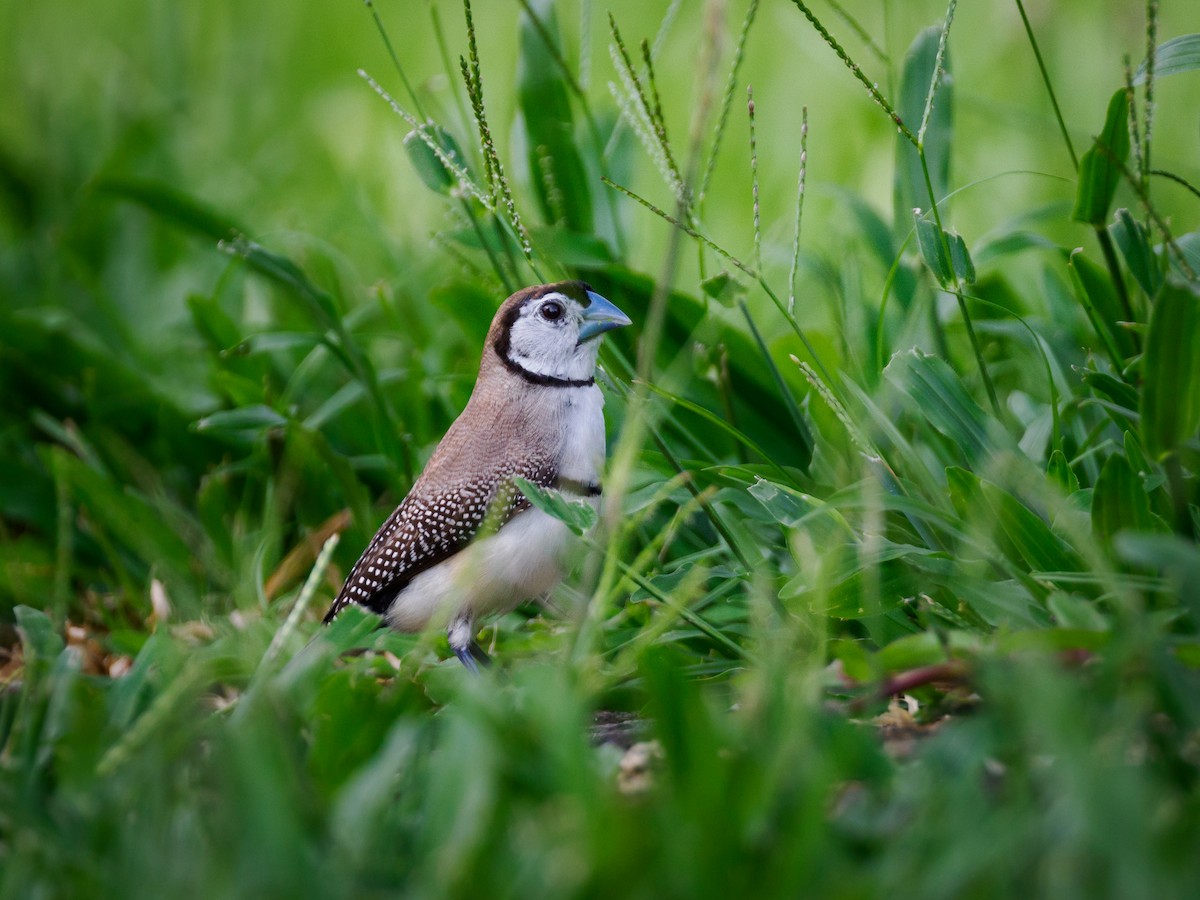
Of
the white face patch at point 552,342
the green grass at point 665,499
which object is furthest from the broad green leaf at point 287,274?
the white face patch at point 552,342

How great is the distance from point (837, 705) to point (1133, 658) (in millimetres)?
469

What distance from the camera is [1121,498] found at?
210 cm

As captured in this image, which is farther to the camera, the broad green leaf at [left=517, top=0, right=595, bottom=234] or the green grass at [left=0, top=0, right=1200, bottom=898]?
the broad green leaf at [left=517, top=0, right=595, bottom=234]

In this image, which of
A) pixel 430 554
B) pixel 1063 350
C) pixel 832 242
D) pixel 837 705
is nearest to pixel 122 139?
pixel 832 242

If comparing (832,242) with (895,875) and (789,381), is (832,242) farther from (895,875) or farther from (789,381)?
(895,875)

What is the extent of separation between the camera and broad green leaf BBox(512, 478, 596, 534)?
2184 millimetres

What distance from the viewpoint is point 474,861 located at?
1.41 metres

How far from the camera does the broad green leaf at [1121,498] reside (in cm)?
208

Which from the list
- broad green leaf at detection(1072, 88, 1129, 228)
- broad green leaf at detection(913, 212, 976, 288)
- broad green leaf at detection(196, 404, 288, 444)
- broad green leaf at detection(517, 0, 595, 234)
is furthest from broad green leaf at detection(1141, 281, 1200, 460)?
broad green leaf at detection(196, 404, 288, 444)

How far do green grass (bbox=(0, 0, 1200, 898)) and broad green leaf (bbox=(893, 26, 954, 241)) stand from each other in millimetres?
14

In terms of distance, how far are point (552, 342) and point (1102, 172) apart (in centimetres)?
121

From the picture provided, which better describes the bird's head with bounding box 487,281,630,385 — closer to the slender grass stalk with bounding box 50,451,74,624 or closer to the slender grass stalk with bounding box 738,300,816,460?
the slender grass stalk with bounding box 738,300,816,460

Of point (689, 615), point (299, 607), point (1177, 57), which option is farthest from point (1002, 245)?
point (299, 607)

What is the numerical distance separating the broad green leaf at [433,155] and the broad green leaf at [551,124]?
0.67 m
